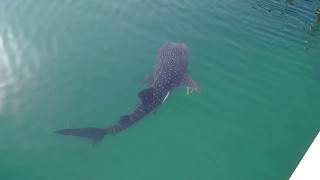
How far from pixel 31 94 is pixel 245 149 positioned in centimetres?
567

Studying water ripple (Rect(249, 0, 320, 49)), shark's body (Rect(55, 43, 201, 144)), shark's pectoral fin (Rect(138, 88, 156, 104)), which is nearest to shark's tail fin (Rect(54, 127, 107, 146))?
shark's body (Rect(55, 43, 201, 144))

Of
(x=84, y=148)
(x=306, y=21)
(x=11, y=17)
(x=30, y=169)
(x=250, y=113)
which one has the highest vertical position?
(x=306, y=21)

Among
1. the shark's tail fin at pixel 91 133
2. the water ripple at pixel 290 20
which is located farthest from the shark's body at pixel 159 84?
the water ripple at pixel 290 20

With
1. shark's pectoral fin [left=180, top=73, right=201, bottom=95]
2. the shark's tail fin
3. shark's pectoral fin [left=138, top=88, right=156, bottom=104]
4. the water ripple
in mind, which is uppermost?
the water ripple

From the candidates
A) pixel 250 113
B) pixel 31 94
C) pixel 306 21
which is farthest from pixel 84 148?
pixel 306 21

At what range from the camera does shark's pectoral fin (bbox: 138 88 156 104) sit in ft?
22.8

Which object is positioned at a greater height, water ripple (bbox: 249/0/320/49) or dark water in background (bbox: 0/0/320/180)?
water ripple (bbox: 249/0/320/49)

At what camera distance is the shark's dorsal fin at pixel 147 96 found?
22.8ft

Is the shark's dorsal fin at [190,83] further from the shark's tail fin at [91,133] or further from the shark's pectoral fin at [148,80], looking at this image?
the shark's tail fin at [91,133]

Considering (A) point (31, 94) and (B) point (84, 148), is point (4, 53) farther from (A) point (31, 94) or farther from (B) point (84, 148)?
(B) point (84, 148)

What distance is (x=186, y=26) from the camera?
32.8ft

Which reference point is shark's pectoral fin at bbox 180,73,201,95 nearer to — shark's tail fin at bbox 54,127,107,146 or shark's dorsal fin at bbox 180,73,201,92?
shark's dorsal fin at bbox 180,73,201,92

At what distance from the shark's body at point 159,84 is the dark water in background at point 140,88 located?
0.25 metres

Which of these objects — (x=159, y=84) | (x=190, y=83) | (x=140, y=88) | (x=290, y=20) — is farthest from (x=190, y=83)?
(x=290, y=20)
